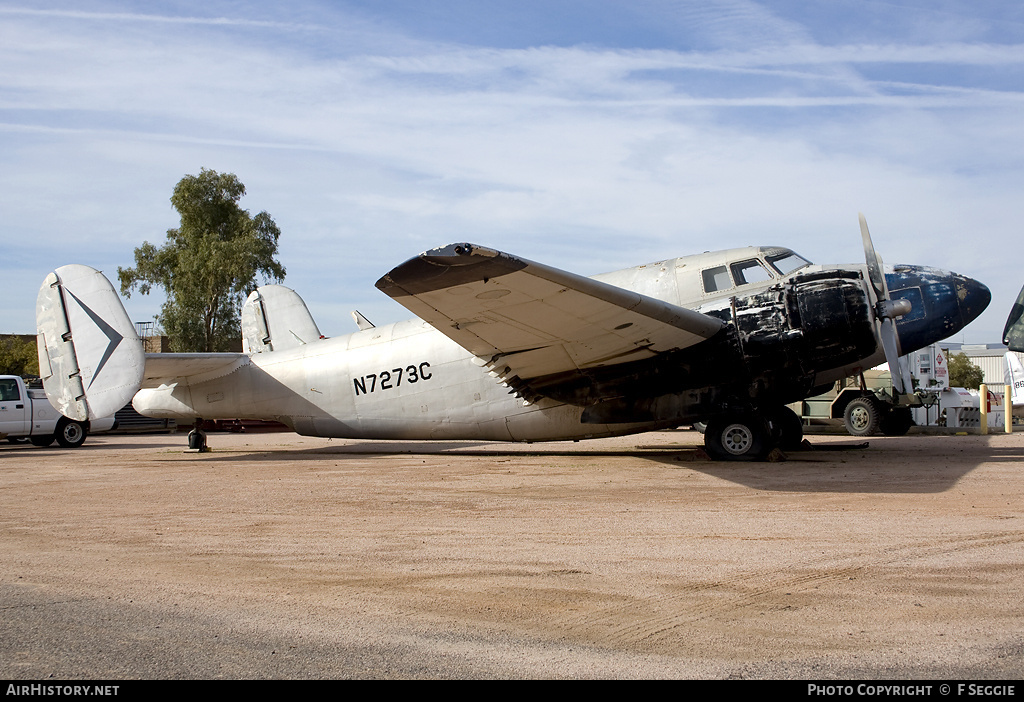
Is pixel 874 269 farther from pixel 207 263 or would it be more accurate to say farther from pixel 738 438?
pixel 207 263

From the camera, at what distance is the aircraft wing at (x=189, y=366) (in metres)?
16.0

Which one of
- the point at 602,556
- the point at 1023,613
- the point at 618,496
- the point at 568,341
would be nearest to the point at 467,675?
the point at 602,556

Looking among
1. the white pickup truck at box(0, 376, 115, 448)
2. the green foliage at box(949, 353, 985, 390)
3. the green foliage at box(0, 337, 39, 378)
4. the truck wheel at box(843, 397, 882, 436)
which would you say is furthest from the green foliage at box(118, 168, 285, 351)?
the green foliage at box(949, 353, 985, 390)

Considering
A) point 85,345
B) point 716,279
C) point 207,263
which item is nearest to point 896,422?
point 716,279

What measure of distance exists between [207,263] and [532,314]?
1621 inches

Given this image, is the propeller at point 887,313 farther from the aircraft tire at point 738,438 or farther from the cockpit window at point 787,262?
the aircraft tire at point 738,438

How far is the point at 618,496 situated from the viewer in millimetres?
9586

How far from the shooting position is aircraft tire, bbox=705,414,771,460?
1282 cm

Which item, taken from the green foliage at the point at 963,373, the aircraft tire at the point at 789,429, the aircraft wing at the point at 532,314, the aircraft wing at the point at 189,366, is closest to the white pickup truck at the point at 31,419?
the aircraft wing at the point at 189,366

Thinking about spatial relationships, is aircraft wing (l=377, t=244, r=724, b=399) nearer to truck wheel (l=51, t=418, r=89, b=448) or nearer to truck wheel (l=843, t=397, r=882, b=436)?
truck wheel (l=843, t=397, r=882, b=436)

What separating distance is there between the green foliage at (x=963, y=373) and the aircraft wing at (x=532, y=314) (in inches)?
2465

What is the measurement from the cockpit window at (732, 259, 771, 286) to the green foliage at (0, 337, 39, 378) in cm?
3748

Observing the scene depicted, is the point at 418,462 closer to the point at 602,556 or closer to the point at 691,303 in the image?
the point at 691,303

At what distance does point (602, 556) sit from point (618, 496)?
11.1ft
